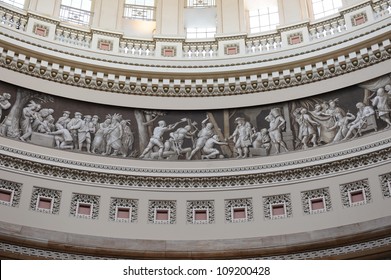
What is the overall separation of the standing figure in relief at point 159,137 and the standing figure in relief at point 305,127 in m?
3.81

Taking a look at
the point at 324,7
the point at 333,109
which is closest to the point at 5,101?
the point at 333,109

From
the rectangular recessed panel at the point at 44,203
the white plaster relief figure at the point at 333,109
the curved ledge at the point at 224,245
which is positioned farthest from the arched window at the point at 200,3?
the curved ledge at the point at 224,245

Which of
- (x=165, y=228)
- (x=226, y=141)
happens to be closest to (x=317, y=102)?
→ (x=226, y=141)

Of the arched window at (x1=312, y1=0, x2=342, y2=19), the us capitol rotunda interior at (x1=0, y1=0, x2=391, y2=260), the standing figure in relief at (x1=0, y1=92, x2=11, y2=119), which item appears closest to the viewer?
the us capitol rotunda interior at (x1=0, y1=0, x2=391, y2=260)

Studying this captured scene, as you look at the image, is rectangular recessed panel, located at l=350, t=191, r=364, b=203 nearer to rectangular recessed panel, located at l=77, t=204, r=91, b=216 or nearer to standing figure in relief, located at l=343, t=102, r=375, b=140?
standing figure in relief, located at l=343, t=102, r=375, b=140

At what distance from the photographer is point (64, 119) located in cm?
2031

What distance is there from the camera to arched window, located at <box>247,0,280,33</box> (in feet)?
76.9

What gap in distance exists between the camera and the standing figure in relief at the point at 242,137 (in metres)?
20.0

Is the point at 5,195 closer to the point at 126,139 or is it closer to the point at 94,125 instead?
A: the point at 94,125

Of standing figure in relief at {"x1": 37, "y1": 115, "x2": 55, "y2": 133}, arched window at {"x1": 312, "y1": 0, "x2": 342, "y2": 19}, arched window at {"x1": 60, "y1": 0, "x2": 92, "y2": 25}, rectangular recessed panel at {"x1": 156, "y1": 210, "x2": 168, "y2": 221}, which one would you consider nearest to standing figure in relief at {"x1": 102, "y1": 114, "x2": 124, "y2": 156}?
standing figure in relief at {"x1": 37, "y1": 115, "x2": 55, "y2": 133}

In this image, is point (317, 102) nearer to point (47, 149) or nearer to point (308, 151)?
point (308, 151)

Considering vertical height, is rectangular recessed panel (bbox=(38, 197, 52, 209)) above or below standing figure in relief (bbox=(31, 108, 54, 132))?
below

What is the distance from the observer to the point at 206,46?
22.4 meters

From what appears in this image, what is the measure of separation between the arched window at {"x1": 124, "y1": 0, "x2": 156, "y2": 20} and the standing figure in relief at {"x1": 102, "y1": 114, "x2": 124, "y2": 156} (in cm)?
493
